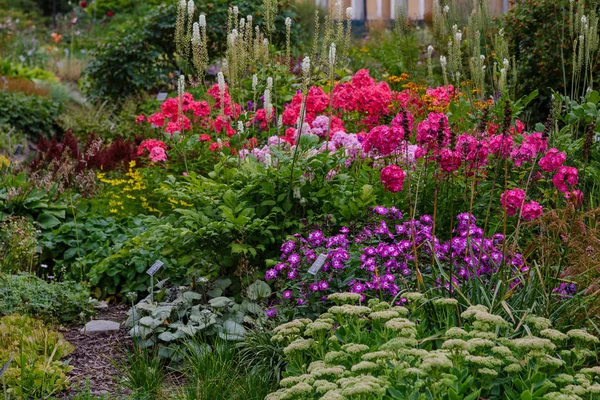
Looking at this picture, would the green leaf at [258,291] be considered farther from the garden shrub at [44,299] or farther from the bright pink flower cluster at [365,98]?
the bright pink flower cluster at [365,98]

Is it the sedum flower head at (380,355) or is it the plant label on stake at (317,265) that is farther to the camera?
the plant label on stake at (317,265)

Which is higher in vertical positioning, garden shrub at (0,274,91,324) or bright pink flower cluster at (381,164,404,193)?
bright pink flower cluster at (381,164,404,193)

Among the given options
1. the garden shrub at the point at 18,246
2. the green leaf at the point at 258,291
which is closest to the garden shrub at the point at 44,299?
the garden shrub at the point at 18,246

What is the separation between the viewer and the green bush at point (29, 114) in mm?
10547

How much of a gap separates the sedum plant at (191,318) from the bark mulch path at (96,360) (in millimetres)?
162

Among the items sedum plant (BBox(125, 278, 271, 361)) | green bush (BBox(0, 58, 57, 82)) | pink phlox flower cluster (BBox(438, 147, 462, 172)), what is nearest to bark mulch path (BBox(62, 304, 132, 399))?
sedum plant (BBox(125, 278, 271, 361))

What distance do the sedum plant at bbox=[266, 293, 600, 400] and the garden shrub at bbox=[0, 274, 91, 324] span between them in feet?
6.53

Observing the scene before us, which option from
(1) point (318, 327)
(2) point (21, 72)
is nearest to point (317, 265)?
(1) point (318, 327)

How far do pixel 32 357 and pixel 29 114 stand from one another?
7415 millimetres

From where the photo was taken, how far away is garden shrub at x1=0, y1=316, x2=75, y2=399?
3822mm

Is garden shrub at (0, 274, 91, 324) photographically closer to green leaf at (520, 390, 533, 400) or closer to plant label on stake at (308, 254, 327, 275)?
plant label on stake at (308, 254, 327, 275)

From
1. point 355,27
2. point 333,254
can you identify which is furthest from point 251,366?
point 355,27

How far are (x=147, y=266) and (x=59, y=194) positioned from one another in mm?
1701

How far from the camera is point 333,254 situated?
407 cm
